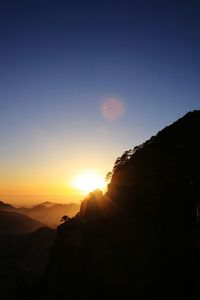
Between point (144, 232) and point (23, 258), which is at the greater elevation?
point (144, 232)

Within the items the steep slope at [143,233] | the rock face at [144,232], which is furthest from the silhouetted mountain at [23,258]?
the rock face at [144,232]

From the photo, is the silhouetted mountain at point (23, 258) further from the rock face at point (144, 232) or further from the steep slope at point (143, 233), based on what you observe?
the rock face at point (144, 232)

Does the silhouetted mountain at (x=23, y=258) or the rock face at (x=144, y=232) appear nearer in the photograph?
the rock face at (x=144, y=232)

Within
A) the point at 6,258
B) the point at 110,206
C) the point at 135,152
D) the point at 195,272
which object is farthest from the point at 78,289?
the point at 6,258

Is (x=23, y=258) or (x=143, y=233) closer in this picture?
(x=143, y=233)

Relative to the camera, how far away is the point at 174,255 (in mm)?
54844

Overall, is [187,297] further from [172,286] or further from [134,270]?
[134,270]

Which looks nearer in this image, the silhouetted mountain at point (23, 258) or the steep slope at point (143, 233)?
the steep slope at point (143, 233)

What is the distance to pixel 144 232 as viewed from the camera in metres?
61.3

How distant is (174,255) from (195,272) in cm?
451

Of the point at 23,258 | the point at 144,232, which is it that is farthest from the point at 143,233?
the point at 23,258

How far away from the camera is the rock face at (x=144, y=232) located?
5428cm

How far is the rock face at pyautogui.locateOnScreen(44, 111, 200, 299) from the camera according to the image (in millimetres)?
54281

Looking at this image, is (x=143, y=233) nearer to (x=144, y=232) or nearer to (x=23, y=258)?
(x=144, y=232)
